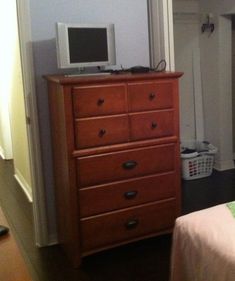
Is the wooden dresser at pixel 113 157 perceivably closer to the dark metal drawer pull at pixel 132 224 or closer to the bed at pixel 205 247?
the dark metal drawer pull at pixel 132 224

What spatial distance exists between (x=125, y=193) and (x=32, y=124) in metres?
0.78

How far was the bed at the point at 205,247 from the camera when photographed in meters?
1.25

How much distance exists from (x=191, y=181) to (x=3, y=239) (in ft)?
9.29

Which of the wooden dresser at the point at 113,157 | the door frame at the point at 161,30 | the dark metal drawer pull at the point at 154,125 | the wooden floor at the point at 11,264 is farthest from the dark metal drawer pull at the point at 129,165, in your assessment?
the wooden floor at the point at 11,264

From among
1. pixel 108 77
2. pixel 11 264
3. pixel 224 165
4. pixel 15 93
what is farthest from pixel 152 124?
pixel 224 165

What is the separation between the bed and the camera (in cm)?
125

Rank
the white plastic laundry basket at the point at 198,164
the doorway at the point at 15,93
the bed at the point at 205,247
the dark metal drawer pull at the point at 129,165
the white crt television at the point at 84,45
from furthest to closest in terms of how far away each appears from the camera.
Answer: the white plastic laundry basket at the point at 198,164
the doorway at the point at 15,93
the dark metal drawer pull at the point at 129,165
the white crt television at the point at 84,45
the bed at the point at 205,247

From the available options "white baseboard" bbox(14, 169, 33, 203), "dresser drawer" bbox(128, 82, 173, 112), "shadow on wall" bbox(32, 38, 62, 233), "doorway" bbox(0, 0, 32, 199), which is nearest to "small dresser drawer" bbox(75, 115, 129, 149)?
"dresser drawer" bbox(128, 82, 173, 112)

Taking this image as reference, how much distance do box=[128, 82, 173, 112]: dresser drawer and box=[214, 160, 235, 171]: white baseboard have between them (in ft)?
6.14

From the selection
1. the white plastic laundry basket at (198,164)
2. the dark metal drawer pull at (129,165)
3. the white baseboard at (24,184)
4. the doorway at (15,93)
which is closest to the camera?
the dark metal drawer pull at (129,165)

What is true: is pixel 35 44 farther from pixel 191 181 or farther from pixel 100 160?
pixel 191 181

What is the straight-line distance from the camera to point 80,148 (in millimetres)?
2215

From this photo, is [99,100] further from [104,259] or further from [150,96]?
[104,259]

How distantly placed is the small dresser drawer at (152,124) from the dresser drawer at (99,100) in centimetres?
12
